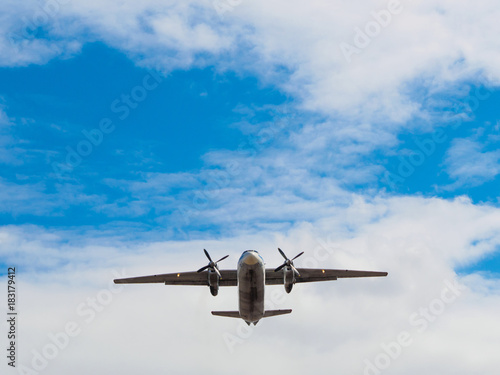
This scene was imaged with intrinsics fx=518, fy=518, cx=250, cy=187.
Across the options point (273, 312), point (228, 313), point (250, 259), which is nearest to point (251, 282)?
point (250, 259)

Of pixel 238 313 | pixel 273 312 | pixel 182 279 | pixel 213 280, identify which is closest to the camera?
pixel 213 280

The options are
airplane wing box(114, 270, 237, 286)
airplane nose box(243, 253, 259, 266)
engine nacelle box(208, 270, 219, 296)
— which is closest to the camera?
airplane nose box(243, 253, 259, 266)

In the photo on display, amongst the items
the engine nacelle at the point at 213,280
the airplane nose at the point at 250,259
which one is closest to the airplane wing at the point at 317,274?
the engine nacelle at the point at 213,280

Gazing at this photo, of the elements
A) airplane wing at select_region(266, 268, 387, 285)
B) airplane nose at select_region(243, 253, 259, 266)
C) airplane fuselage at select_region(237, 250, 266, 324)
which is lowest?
airplane fuselage at select_region(237, 250, 266, 324)

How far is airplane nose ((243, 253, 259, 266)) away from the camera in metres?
50.9

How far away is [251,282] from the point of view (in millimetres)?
52062

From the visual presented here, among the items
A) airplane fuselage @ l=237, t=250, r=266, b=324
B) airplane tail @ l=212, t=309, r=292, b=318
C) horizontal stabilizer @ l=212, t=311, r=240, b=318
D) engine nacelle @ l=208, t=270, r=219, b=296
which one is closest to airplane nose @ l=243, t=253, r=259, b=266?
airplane fuselage @ l=237, t=250, r=266, b=324

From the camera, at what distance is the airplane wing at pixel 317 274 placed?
6050 centimetres

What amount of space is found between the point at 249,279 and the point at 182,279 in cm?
1169

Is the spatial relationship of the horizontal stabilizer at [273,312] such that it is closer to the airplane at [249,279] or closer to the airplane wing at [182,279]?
the airplane at [249,279]

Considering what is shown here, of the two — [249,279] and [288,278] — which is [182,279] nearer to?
[249,279]

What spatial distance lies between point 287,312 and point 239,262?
1289 centimetres

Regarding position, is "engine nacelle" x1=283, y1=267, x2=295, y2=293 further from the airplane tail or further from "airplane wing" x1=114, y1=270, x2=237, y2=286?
"airplane wing" x1=114, y1=270, x2=237, y2=286

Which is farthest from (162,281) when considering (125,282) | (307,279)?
(307,279)
